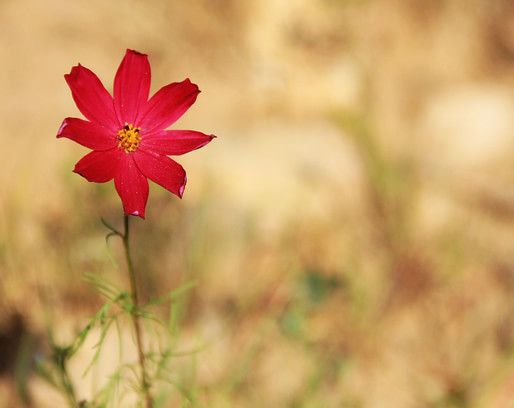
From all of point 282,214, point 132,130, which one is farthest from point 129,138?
point 282,214

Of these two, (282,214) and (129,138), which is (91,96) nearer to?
(129,138)

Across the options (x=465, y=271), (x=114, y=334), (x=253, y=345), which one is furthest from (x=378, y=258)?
(x=114, y=334)

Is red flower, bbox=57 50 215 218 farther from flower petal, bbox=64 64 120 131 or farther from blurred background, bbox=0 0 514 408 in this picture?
blurred background, bbox=0 0 514 408

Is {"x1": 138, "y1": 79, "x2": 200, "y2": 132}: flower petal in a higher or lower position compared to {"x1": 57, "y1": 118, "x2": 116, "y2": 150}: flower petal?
higher

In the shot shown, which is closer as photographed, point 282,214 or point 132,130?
point 132,130

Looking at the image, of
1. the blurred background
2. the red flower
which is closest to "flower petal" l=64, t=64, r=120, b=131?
the red flower

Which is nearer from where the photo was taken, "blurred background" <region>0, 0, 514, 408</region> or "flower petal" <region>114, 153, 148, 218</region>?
→ "flower petal" <region>114, 153, 148, 218</region>

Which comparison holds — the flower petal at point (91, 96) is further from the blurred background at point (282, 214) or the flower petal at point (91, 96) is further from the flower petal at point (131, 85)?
the blurred background at point (282, 214)
